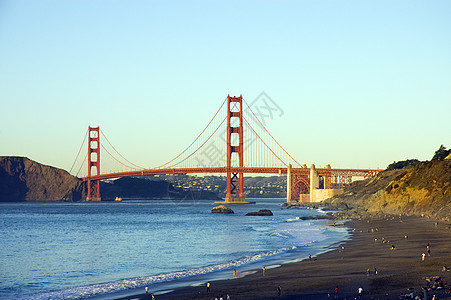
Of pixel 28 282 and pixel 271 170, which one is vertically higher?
pixel 271 170

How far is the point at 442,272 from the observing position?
29.4 meters

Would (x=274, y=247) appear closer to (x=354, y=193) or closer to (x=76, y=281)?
→ (x=76, y=281)

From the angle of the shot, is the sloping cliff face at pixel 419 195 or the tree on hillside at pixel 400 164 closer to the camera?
the sloping cliff face at pixel 419 195

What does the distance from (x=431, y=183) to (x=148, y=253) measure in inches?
1610

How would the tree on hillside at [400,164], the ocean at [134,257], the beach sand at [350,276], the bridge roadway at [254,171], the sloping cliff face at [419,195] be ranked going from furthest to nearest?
the tree on hillside at [400,164] → the bridge roadway at [254,171] → the sloping cliff face at [419,195] → the ocean at [134,257] → the beach sand at [350,276]

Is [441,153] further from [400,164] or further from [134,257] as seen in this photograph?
[134,257]

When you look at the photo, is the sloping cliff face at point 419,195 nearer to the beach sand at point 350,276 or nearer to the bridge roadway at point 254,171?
the beach sand at point 350,276

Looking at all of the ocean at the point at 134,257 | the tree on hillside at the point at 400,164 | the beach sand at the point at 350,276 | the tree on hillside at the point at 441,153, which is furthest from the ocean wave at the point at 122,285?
the tree on hillside at the point at 400,164

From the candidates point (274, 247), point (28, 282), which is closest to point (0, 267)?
point (28, 282)

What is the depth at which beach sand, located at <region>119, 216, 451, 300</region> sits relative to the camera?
87.4 feet

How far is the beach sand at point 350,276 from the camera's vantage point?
87.4ft

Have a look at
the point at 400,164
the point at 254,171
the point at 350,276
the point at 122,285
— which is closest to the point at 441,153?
the point at 400,164

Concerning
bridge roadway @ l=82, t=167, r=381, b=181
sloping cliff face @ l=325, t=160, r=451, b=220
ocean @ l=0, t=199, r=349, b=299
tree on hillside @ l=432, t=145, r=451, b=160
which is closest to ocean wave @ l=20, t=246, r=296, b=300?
ocean @ l=0, t=199, r=349, b=299

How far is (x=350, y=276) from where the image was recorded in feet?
100
